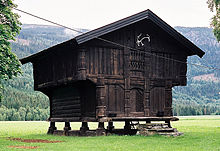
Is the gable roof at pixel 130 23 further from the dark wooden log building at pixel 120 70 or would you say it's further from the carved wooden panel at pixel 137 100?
the carved wooden panel at pixel 137 100

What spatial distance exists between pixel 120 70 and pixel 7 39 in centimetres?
779

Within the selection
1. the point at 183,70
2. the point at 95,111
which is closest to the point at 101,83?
the point at 95,111

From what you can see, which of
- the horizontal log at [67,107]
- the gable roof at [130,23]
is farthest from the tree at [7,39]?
the horizontal log at [67,107]

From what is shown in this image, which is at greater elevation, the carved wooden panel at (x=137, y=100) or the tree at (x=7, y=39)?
the tree at (x=7, y=39)

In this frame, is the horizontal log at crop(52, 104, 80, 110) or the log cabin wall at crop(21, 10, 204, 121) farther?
the horizontal log at crop(52, 104, 80, 110)

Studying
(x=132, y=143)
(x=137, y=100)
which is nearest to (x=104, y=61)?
(x=137, y=100)

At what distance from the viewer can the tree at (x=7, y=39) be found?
2361cm

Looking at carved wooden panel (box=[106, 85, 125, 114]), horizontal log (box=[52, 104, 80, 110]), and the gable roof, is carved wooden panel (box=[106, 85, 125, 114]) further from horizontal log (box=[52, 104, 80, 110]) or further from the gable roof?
the gable roof

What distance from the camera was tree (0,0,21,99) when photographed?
2361cm

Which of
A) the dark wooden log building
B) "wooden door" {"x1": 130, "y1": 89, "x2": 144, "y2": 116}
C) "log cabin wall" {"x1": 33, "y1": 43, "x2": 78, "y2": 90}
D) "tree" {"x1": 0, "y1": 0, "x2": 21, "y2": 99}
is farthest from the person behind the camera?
"wooden door" {"x1": 130, "y1": 89, "x2": 144, "y2": 116}

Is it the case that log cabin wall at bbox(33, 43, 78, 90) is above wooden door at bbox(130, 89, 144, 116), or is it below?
above

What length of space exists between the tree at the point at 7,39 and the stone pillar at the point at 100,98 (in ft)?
16.9

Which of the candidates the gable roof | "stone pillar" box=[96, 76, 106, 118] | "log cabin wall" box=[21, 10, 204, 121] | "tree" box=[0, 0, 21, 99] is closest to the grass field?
"stone pillar" box=[96, 76, 106, 118]

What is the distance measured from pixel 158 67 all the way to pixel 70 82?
21.7 feet
